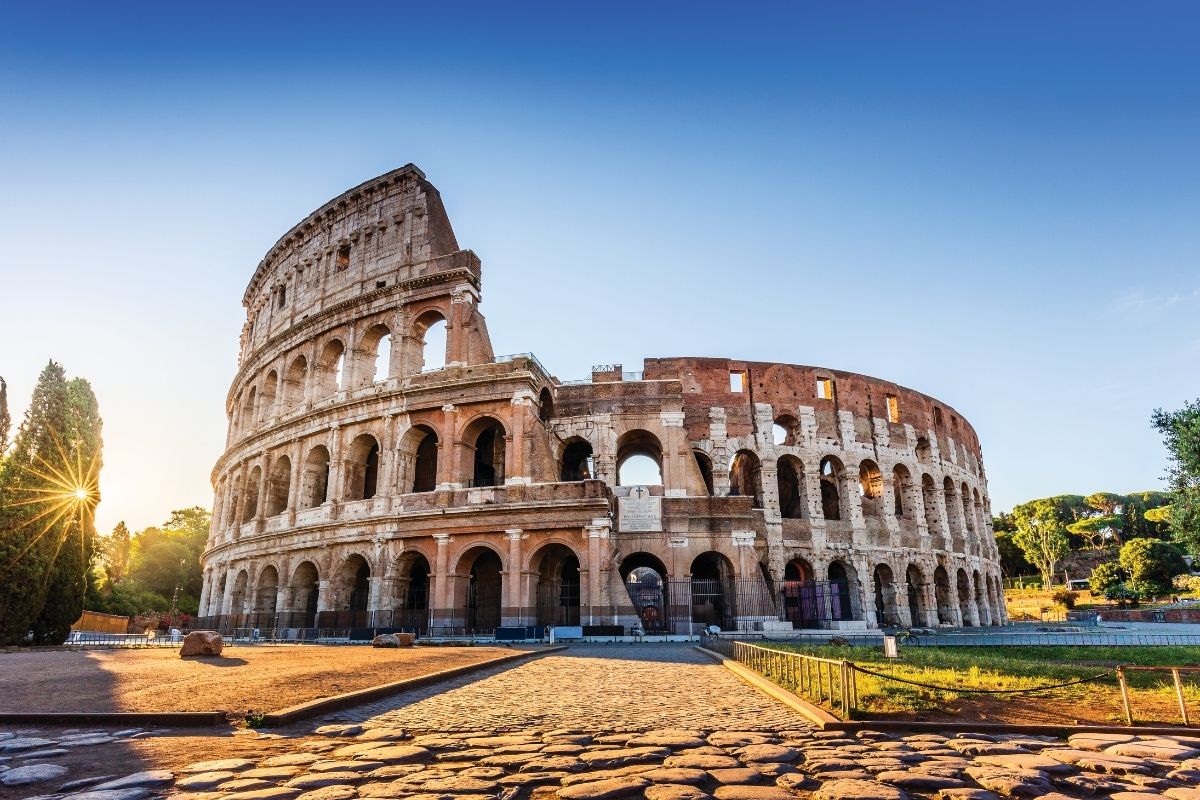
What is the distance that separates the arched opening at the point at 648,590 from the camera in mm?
24766

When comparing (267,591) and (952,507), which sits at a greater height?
(952,507)

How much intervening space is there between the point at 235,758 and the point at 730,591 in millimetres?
22201

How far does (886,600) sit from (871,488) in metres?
5.40

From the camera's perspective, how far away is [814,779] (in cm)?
404

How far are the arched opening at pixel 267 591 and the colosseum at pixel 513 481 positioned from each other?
9 centimetres

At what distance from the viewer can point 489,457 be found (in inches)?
1065

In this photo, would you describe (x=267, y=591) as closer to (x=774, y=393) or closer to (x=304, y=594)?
(x=304, y=594)

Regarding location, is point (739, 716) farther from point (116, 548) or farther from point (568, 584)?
point (116, 548)

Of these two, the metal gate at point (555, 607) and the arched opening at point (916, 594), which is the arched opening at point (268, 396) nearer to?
the metal gate at point (555, 607)

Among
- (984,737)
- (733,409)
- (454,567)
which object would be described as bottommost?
(984,737)

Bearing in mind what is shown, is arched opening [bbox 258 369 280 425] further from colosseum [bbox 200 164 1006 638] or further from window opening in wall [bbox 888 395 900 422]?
window opening in wall [bbox 888 395 900 422]

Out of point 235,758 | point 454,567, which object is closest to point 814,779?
point 235,758

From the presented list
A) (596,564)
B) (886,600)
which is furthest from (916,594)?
(596,564)

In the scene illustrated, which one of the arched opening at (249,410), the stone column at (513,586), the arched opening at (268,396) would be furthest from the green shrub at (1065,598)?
the arched opening at (249,410)
